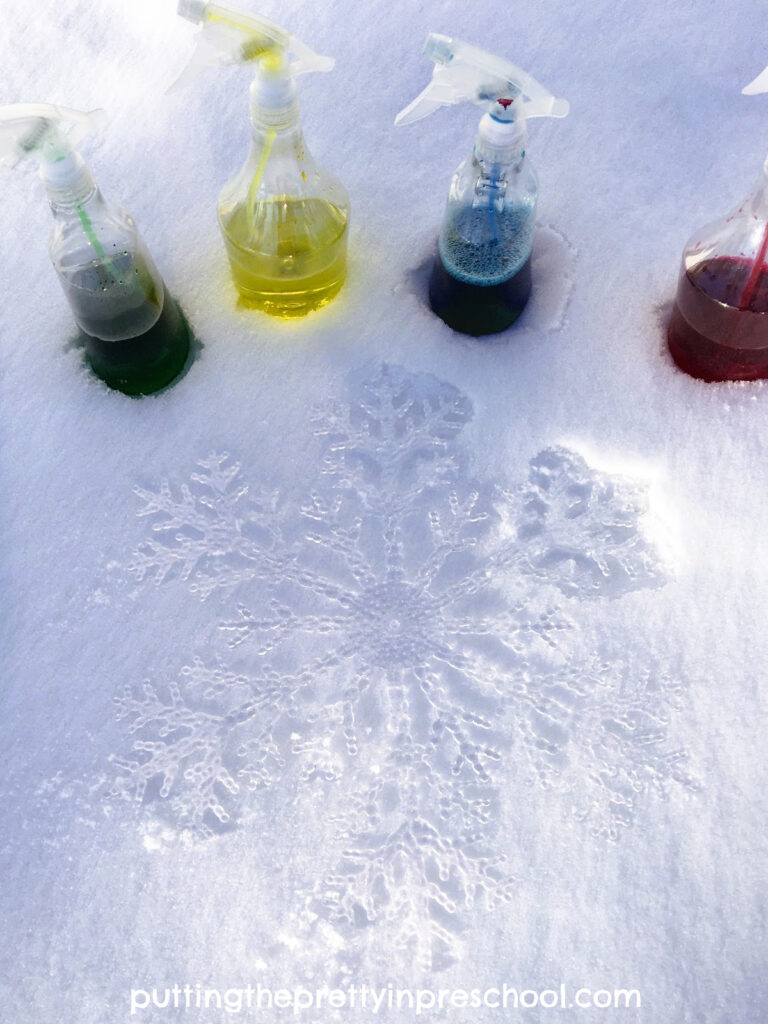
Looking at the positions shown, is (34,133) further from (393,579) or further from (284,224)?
(393,579)

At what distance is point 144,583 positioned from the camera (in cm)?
56

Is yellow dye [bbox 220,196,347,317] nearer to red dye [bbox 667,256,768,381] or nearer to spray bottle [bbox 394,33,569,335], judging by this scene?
spray bottle [bbox 394,33,569,335]

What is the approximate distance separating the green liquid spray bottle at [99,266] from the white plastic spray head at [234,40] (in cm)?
7

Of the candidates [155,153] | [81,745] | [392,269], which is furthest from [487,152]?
[81,745]

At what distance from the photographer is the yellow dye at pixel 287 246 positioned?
→ 0.57 m

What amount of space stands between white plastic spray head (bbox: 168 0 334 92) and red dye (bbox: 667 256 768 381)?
11.7 inches

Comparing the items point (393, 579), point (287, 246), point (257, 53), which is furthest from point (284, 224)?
point (393, 579)

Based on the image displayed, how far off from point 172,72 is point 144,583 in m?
0.45

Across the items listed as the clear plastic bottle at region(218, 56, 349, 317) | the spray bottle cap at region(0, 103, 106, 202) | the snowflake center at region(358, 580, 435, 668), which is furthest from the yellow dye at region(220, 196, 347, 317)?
the snowflake center at region(358, 580, 435, 668)

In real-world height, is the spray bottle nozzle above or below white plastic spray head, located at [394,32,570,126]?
below

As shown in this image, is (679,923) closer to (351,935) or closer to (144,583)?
(351,935)

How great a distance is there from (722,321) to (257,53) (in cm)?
35

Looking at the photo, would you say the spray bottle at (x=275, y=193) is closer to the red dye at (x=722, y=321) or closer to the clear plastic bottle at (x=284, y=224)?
the clear plastic bottle at (x=284, y=224)

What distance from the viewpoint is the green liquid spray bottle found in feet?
1.48
